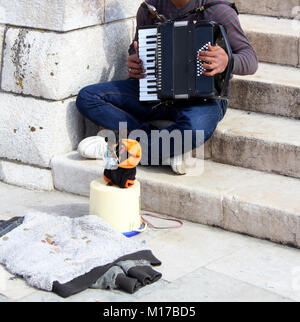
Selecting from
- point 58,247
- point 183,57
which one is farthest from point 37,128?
point 58,247

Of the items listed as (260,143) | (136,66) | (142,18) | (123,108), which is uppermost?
(142,18)

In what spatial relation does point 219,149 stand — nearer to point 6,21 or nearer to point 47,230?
point 47,230

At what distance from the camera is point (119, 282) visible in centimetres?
332

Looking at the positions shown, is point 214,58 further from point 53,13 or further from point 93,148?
point 53,13

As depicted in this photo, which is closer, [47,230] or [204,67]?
[47,230]

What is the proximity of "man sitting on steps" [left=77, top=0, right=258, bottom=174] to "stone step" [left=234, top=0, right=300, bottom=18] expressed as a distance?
1.24 metres

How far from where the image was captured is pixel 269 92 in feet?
15.3

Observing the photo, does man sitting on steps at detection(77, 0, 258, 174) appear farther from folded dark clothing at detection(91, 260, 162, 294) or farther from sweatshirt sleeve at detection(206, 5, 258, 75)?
folded dark clothing at detection(91, 260, 162, 294)

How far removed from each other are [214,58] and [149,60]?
0.46 metres

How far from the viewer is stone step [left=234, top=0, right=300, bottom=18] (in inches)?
214

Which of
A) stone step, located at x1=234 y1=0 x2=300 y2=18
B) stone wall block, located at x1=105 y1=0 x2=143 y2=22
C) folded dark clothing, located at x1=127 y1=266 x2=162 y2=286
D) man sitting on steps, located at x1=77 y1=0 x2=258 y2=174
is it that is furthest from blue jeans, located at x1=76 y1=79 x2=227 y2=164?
stone step, located at x1=234 y1=0 x2=300 y2=18

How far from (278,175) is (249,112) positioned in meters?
0.68

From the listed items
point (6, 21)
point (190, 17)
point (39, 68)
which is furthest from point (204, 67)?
point (6, 21)

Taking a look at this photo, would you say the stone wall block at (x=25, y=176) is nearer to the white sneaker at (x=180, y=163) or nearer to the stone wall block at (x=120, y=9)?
the white sneaker at (x=180, y=163)
